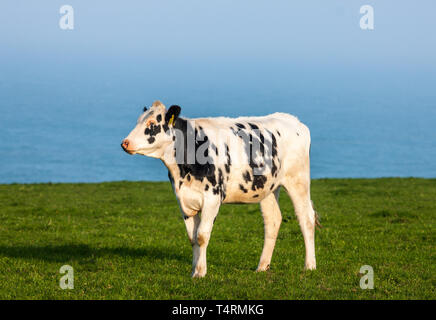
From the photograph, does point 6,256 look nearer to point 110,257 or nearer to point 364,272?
point 110,257

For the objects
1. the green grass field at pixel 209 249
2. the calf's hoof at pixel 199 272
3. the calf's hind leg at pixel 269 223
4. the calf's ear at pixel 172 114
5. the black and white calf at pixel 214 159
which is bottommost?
the green grass field at pixel 209 249

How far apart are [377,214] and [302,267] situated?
8.40m

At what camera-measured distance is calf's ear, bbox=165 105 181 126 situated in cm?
940

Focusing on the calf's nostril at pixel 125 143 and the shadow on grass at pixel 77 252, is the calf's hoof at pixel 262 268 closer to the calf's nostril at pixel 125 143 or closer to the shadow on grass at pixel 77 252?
the shadow on grass at pixel 77 252

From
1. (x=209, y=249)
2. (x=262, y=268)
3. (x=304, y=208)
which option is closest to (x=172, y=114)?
(x=304, y=208)

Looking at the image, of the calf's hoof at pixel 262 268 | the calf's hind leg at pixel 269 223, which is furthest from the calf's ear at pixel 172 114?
the calf's hoof at pixel 262 268

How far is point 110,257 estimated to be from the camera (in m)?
12.5

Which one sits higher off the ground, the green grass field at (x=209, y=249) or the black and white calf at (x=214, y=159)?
the black and white calf at (x=214, y=159)

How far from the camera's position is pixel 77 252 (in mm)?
13438

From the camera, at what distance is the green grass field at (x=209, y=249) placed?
9406 millimetres

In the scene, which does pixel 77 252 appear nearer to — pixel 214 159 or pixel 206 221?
pixel 206 221

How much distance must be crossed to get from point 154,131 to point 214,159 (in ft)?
3.41

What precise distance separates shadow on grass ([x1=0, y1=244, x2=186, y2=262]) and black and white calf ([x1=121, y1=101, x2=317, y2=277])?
2754 millimetres
